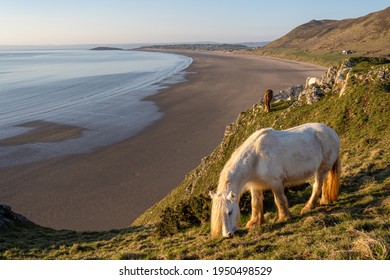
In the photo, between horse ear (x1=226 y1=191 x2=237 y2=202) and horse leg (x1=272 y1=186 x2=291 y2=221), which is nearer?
horse ear (x1=226 y1=191 x2=237 y2=202)

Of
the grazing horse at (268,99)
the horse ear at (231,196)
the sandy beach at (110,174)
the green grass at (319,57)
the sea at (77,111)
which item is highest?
the green grass at (319,57)

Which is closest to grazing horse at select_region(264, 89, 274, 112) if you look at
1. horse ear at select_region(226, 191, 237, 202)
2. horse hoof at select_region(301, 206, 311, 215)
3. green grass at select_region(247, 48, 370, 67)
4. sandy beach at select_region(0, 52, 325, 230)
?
Answer: sandy beach at select_region(0, 52, 325, 230)

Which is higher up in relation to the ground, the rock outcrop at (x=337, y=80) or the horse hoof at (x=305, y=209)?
the rock outcrop at (x=337, y=80)

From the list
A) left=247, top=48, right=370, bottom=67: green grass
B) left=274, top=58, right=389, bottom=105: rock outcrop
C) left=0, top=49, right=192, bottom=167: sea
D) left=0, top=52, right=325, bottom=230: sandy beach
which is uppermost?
left=247, top=48, right=370, bottom=67: green grass

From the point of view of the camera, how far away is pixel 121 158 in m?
31.8

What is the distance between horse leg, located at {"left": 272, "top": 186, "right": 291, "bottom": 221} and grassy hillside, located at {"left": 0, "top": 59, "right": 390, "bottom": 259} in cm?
22

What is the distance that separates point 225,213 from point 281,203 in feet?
7.35

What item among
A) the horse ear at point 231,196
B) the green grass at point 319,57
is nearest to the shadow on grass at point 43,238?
the horse ear at point 231,196

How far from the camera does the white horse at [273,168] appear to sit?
854 cm

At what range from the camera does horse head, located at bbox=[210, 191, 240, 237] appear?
8.33m

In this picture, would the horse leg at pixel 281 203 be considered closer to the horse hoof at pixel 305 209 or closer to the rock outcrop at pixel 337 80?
the horse hoof at pixel 305 209

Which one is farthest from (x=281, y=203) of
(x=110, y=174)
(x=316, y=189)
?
(x=110, y=174)

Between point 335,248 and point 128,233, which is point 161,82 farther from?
point 335,248

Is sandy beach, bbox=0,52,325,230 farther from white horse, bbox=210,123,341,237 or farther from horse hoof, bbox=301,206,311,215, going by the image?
white horse, bbox=210,123,341,237
